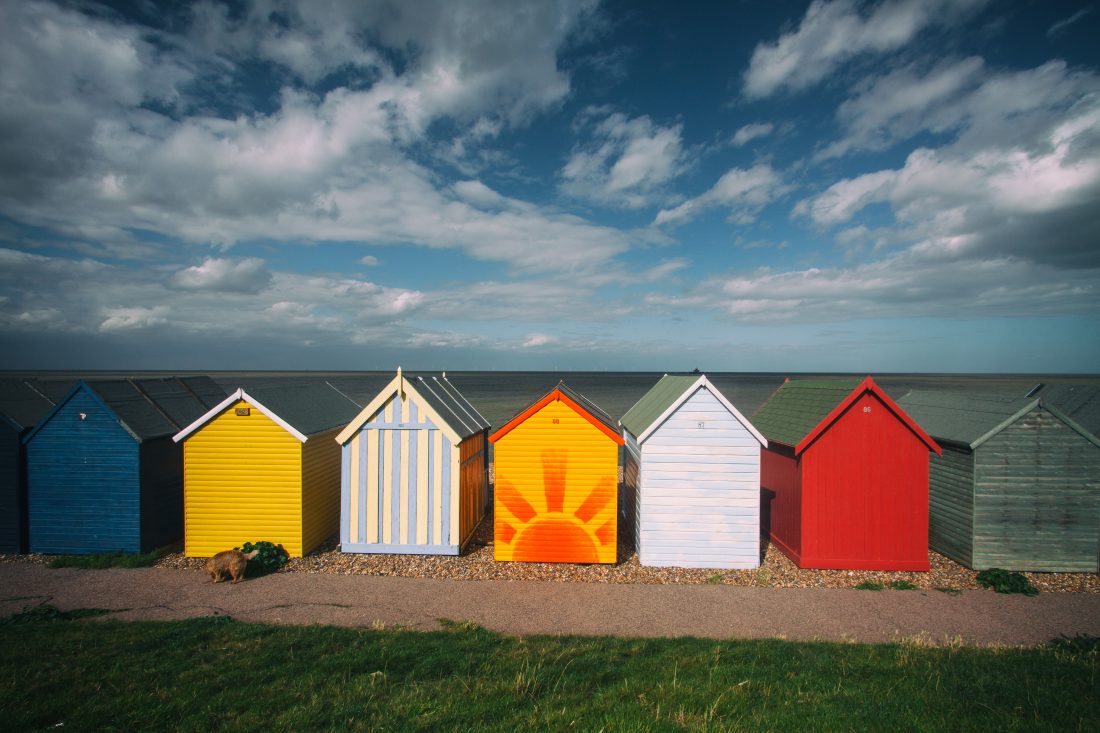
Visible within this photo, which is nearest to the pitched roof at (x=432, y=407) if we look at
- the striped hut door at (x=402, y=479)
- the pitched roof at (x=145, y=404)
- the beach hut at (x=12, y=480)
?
the striped hut door at (x=402, y=479)

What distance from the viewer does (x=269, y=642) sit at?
894 centimetres

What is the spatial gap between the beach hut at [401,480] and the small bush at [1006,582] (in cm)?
1312

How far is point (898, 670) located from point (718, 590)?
444 centimetres

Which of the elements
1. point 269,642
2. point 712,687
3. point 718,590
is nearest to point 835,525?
point 718,590

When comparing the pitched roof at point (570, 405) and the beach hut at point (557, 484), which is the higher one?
the pitched roof at point (570, 405)

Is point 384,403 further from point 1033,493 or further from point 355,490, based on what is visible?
point 1033,493

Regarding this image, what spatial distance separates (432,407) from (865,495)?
1154cm

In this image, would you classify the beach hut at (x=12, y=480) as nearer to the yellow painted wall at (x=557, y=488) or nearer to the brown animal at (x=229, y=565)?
the brown animal at (x=229, y=565)

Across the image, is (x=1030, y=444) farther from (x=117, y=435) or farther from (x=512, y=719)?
(x=117, y=435)

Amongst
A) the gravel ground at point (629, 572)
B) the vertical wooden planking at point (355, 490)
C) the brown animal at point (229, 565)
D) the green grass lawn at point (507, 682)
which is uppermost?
the vertical wooden planking at point (355, 490)

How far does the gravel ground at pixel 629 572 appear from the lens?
12664mm

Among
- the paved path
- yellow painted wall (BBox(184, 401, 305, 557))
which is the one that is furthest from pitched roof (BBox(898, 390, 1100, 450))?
yellow painted wall (BBox(184, 401, 305, 557))

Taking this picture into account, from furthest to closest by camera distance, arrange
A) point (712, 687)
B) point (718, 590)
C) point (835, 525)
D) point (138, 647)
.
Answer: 1. point (835, 525)
2. point (718, 590)
3. point (138, 647)
4. point (712, 687)

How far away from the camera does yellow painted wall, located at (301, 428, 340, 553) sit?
46.6 feet
